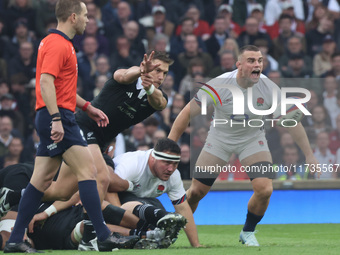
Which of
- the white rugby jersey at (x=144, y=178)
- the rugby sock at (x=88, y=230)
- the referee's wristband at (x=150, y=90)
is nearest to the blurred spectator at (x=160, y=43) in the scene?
the white rugby jersey at (x=144, y=178)

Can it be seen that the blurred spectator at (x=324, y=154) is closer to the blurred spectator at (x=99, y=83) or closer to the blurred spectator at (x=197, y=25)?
the blurred spectator at (x=197, y=25)

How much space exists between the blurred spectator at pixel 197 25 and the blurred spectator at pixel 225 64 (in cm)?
113

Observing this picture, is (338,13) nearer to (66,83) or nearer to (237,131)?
(237,131)

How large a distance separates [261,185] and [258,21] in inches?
305

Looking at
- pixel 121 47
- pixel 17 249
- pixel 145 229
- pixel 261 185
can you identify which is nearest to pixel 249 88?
pixel 261 185

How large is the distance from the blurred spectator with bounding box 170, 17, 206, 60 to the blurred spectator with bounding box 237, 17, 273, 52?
780mm

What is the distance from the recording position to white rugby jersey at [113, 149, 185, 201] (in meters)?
7.93

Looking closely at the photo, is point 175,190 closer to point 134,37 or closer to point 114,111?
point 114,111

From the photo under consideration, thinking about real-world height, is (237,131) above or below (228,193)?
above

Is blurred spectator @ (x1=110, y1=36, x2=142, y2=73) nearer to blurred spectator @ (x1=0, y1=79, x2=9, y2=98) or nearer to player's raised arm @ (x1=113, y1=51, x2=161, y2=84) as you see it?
blurred spectator @ (x1=0, y1=79, x2=9, y2=98)

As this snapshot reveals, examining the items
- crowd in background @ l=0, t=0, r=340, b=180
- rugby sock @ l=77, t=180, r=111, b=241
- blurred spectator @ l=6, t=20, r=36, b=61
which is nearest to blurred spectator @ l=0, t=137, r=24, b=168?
crowd in background @ l=0, t=0, r=340, b=180

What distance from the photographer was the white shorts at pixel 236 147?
8.52 meters

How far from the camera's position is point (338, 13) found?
15773 mm

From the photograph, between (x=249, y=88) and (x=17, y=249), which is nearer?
(x=17, y=249)
